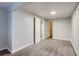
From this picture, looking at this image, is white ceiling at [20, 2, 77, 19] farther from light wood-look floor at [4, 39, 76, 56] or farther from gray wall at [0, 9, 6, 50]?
light wood-look floor at [4, 39, 76, 56]

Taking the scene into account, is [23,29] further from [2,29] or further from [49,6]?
[49,6]

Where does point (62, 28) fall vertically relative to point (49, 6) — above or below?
below

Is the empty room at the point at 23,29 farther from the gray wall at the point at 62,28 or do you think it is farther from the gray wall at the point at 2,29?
the gray wall at the point at 62,28

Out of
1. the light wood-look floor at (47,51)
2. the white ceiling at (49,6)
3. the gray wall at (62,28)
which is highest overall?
the white ceiling at (49,6)

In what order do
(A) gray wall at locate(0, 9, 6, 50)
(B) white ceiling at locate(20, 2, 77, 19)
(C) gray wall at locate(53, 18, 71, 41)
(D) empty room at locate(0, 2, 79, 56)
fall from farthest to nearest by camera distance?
1. (C) gray wall at locate(53, 18, 71, 41)
2. (A) gray wall at locate(0, 9, 6, 50)
3. (D) empty room at locate(0, 2, 79, 56)
4. (B) white ceiling at locate(20, 2, 77, 19)

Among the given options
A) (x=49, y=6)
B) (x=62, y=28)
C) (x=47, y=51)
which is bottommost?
(x=47, y=51)

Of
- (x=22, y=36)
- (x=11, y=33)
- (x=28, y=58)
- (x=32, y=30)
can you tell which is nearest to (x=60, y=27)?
(x=32, y=30)

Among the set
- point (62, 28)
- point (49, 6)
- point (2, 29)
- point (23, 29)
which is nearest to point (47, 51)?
point (23, 29)

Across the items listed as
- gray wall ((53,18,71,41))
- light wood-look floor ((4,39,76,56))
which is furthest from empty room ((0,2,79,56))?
gray wall ((53,18,71,41))

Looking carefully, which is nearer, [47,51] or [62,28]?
[47,51]

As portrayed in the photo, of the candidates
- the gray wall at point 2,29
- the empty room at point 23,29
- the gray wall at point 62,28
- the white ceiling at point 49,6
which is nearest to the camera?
the white ceiling at point 49,6

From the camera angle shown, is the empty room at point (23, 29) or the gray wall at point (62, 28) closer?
the empty room at point (23, 29)

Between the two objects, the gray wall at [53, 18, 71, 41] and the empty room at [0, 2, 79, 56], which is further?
the gray wall at [53, 18, 71, 41]

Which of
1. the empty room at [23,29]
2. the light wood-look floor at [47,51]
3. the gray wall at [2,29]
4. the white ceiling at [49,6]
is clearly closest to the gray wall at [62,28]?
the light wood-look floor at [47,51]
